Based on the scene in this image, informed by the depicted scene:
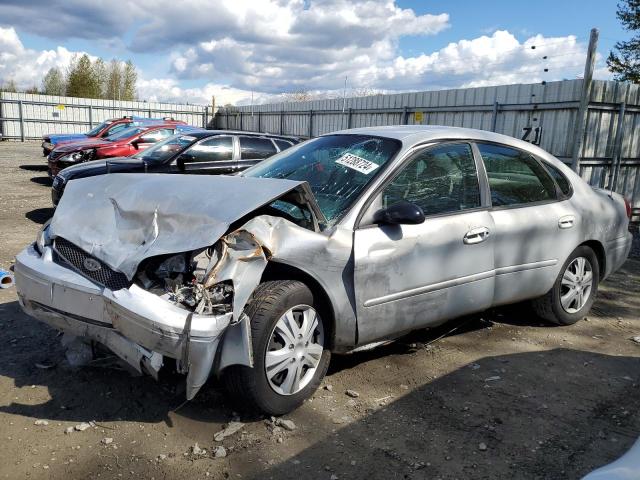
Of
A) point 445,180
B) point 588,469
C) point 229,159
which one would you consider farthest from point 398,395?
point 229,159

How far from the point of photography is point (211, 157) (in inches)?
351

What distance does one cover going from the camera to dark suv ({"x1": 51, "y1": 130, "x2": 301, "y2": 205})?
8.52 metres

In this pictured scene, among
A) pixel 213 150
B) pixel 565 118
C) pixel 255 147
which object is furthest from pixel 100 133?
pixel 565 118

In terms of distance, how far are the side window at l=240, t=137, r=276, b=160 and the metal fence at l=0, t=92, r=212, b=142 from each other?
79.2ft

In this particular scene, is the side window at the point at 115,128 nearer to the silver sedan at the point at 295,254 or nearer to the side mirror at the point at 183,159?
the side mirror at the point at 183,159

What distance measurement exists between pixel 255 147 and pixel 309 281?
6483 millimetres

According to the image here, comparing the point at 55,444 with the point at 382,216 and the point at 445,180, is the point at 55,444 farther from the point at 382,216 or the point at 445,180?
the point at 445,180

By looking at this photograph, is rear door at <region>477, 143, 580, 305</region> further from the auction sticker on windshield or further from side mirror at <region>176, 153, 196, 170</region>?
side mirror at <region>176, 153, 196, 170</region>

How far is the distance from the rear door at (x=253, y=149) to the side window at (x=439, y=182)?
5.57 meters

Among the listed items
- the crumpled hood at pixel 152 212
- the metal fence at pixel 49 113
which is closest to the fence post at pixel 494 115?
the crumpled hood at pixel 152 212

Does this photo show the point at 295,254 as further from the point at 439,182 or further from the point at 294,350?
the point at 439,182

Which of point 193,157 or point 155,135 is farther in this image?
point 155,135

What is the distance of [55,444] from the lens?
282cm

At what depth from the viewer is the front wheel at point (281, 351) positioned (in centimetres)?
290
